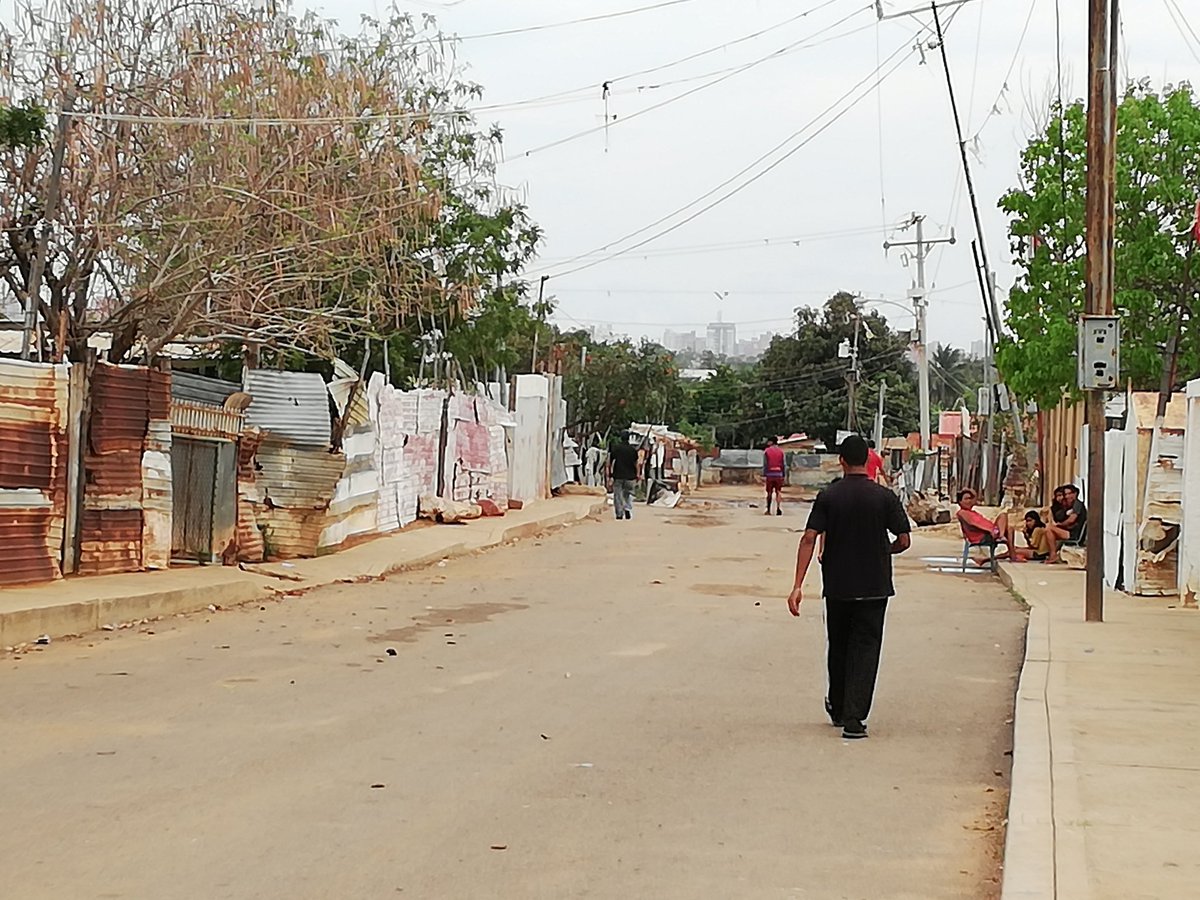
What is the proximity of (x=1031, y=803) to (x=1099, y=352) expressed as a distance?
30.4 ft

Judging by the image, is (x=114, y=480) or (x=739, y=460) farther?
(x=739, y=460)

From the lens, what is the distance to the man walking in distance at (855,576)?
970 cm

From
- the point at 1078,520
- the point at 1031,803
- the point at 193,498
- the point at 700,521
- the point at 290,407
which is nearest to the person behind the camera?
the point at 1031,803

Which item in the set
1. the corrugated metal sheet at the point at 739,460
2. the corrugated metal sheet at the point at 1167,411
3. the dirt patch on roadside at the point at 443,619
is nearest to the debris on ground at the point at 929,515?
the corrugated metal sheet at the point at 1167,411

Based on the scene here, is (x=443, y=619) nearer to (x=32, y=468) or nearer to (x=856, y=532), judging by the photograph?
(x=32, y=468)

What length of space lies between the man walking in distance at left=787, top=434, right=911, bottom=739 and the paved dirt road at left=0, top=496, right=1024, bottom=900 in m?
0.25

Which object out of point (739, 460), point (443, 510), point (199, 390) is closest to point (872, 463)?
point (199, 390)

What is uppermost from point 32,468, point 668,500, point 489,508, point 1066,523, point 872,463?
point 872,463

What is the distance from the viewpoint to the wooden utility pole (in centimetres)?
1558

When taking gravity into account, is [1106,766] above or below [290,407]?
below

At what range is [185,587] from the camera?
Answer: 15664 mm

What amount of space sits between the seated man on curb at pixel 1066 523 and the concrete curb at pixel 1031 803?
1151 centimetres

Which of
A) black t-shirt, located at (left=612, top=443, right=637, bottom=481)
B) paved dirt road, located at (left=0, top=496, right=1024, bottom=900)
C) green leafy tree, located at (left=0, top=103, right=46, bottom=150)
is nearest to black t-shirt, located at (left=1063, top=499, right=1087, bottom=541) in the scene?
paved dirt road, located at (left=0, top=496, right=1024, bottom=900)

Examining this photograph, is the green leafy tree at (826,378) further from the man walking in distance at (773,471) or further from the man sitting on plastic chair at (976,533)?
the man sitting on plastic chair at (976,533)
